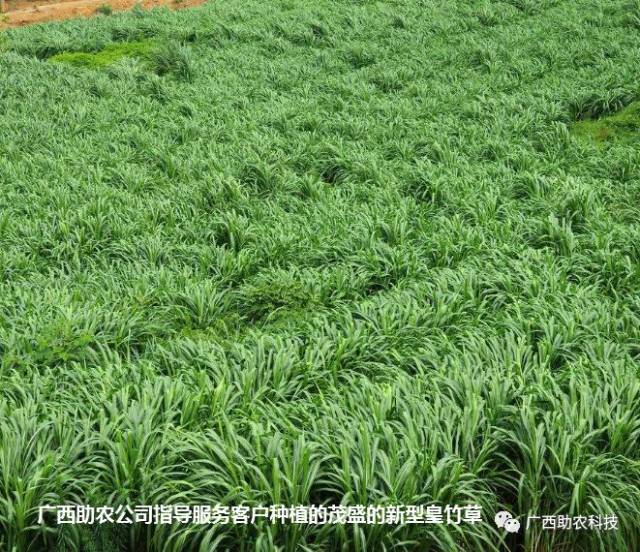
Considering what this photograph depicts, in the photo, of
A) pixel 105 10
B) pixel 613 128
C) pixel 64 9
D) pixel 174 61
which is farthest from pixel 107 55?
pixel 613 128

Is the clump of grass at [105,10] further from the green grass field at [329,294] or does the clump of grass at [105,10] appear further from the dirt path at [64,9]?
the green grass field at [329,294]

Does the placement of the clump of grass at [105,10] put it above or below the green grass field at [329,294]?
above

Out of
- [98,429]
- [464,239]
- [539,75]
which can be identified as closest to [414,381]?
[98,429]

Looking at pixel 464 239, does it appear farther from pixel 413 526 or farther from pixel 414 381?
pixel 413 526

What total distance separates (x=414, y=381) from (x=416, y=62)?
9724 mm

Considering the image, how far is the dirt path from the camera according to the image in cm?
2005

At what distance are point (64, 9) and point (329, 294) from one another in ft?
63.4

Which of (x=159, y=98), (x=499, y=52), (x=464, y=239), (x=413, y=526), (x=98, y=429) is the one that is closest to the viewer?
(x=413, y=526)

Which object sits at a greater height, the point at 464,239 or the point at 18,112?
the point at 18,112

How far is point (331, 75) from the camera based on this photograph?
12.5 meters

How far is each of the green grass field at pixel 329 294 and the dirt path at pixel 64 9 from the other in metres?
8.66

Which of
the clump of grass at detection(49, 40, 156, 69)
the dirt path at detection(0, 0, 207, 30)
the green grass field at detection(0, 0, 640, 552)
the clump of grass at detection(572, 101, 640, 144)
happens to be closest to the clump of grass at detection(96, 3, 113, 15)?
the dirt path at detection(0, 0, 207, 30)

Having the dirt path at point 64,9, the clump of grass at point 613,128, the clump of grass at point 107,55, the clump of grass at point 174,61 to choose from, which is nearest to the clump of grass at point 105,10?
the dirt path at point 64,9

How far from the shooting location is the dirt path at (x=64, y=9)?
20.0m
